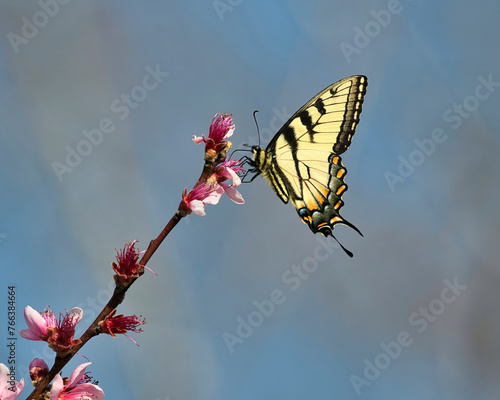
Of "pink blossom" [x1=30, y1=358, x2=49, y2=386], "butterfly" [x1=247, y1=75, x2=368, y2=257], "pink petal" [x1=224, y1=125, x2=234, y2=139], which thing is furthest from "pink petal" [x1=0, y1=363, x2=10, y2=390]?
"butterfly" [x1=247, y1=75, x2=368, y2=257]

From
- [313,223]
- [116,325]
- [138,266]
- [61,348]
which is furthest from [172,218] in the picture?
[313,223]

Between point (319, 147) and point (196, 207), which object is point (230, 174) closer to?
point (196, 207)

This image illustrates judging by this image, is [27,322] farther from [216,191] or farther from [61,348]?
[216,191]

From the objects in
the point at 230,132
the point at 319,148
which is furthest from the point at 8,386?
the point at 319,148

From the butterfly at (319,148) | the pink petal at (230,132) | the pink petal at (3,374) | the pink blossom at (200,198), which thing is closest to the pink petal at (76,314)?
the pink petal at (3,374)

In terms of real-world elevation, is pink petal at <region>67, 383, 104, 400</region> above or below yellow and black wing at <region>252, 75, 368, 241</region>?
below

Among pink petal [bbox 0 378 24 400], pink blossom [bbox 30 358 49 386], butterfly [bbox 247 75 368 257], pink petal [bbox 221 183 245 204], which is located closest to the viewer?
pink petal [bbox 0 378 24 400]

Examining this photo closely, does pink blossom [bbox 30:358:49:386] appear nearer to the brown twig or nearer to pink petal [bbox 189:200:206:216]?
the brown twig
